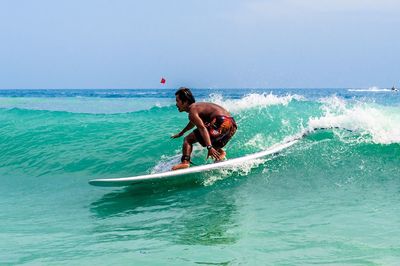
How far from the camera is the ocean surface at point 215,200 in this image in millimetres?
4523

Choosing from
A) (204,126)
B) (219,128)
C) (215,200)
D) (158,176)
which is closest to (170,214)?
(215,200)

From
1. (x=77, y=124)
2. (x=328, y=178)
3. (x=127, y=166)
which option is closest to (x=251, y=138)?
(x=127, y=166)

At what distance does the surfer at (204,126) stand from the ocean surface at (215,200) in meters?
0.44

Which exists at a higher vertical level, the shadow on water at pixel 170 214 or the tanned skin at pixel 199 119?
the tanned skin at pixel 199 119

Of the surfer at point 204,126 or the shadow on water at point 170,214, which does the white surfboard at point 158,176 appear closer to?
the surfer at point 204,126

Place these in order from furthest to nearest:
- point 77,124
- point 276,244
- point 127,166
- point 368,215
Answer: point 77,124
point 127,166
point 368,215
point 276,244

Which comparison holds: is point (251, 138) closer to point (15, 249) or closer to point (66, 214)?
point (66, 214)

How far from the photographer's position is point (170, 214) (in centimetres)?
621

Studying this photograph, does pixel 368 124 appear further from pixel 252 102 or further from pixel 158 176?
pixel 252 102

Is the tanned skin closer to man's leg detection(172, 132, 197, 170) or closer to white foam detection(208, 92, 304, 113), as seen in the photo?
man's leg detection(172, 132, 197, 170)

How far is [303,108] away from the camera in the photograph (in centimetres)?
1566

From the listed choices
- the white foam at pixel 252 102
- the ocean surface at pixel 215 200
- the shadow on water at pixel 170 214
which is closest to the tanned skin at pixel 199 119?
the ocean surface at pixel 215 200

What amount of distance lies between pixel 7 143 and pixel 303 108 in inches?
347

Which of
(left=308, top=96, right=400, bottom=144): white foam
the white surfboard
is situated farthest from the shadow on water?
(left=308, top=96, right=400, bottom=144): white foam
